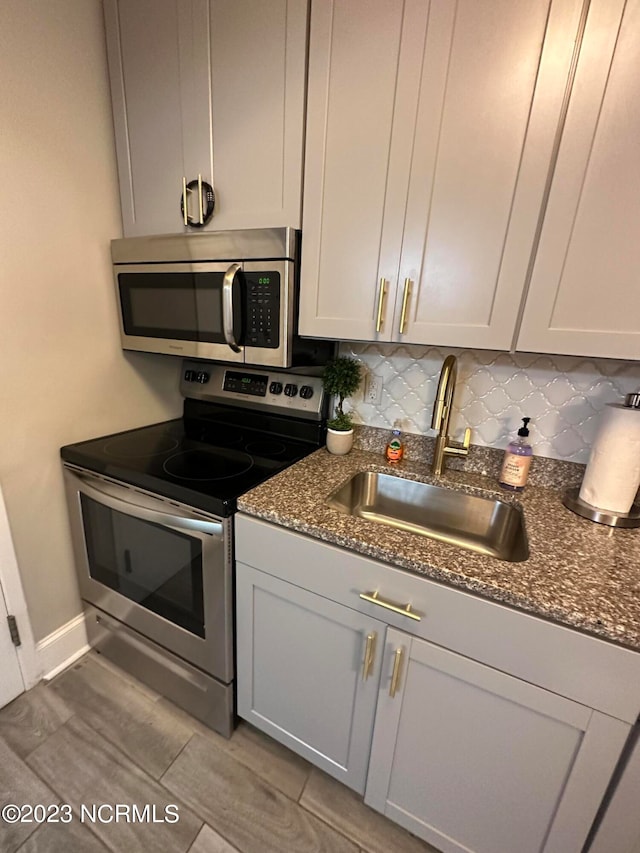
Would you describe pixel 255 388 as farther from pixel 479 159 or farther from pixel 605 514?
pixel 605 514

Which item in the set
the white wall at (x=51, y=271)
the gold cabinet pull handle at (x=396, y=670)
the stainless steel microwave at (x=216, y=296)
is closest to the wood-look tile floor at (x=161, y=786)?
the white wall at (x=51, y=271)

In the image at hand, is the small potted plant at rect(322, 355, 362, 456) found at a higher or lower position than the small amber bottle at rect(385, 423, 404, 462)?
higher

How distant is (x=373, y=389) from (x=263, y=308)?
55cm

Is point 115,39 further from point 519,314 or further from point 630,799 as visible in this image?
point 630,799

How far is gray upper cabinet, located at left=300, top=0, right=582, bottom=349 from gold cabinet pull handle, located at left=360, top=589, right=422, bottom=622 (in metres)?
0.69

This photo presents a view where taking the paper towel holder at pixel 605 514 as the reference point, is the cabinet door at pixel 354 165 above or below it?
above

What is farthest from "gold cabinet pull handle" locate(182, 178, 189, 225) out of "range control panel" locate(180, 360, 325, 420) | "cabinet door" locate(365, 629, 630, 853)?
"cabinet door" locate(365, 629, 630, 853)

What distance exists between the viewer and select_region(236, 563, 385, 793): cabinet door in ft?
3.29

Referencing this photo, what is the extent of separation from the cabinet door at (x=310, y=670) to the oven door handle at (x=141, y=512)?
17cm

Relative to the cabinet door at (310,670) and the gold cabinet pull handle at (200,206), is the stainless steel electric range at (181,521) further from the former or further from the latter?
the gold cabinet pull handle at (200,206)

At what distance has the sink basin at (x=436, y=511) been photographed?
1.21 metres

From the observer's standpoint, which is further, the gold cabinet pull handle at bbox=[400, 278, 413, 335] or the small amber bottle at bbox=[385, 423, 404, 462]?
the small amber bottle at bbox=[385, 423, 404, 462]

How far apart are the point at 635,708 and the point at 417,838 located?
0.89 metres

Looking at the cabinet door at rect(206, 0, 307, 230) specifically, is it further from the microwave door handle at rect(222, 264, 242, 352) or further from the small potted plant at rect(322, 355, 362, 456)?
the small potted plant at rect(322, 355, 362, 456)
